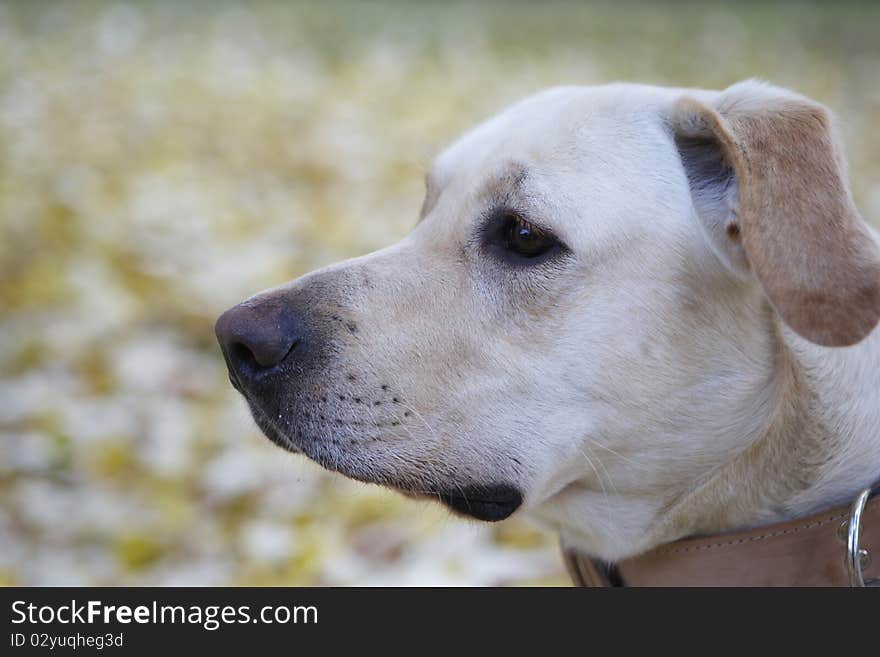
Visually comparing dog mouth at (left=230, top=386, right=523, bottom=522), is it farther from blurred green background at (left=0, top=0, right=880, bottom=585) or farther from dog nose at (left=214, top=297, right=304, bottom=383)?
blurred green background at (left=0, top=0, right=880, bottom=585)

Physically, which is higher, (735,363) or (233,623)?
(735,363)

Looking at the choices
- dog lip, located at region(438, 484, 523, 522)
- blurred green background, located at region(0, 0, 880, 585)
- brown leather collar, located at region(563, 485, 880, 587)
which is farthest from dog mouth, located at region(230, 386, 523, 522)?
brown leather collar, located at region(563, 485, 880, 587)

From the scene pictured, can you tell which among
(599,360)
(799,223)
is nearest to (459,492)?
(599,360)

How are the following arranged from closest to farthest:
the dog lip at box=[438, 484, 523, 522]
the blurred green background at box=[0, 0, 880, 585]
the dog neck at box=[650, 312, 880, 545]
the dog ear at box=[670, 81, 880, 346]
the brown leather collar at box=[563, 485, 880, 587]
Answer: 1. the dog ear at box=[670, 81, 880, 346]
2. the brown leather collar at box=[563, 485, 880, 587]
3. the dog neck at box=[650, 312, 880, 545]
4. the dog lip at box=[438, 484, 523, 522]
5. the blurred green background at box=[0, 0, 880, 585]

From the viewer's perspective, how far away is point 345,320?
2.41 metres

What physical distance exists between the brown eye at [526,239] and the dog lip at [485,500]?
575 millimetres

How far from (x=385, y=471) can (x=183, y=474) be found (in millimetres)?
1957

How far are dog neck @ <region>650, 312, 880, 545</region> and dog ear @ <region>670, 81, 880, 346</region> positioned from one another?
0.83 feet

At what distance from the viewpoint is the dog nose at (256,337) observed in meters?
2.31

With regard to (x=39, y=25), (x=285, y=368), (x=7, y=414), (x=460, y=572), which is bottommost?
(x=460, y=572)

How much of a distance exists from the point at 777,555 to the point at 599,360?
0.60 meters

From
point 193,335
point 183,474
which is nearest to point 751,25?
point 193,335

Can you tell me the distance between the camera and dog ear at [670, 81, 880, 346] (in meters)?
2.06

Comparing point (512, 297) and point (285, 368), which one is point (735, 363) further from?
point (285, 368)
